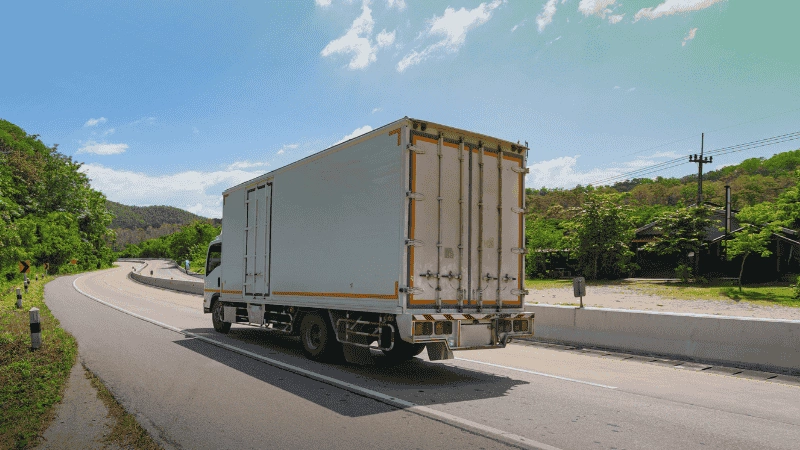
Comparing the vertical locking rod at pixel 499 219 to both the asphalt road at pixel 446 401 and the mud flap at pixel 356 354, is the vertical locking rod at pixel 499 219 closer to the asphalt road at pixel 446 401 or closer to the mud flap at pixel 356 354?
the asphalt road at pixel 446 401

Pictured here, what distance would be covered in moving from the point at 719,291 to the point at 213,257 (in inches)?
1191

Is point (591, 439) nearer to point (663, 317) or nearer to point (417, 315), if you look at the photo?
point (417, 315)

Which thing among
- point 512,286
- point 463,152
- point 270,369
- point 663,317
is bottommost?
point 270,369

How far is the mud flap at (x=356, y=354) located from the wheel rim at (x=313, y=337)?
0.74m

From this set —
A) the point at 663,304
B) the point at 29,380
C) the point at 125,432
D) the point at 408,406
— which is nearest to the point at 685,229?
the point at 663,304

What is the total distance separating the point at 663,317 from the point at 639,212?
64.0m

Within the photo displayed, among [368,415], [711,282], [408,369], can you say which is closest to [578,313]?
[408,369]

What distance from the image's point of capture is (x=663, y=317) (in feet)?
36.5

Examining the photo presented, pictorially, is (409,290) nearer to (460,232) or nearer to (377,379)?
(460,232)

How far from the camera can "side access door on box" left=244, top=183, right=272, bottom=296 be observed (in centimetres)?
1180

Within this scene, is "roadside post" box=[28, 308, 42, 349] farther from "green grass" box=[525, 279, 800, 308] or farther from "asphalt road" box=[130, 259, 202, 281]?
"asphalt road" box=[130, 259, 202, 281]

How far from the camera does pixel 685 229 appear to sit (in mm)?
39875

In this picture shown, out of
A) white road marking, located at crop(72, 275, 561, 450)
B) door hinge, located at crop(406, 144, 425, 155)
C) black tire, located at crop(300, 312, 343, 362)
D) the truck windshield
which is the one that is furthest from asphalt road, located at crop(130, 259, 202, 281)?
door hinge, located at crop(406, 144, 425, 155)

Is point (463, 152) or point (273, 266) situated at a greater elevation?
point (463, 152)
